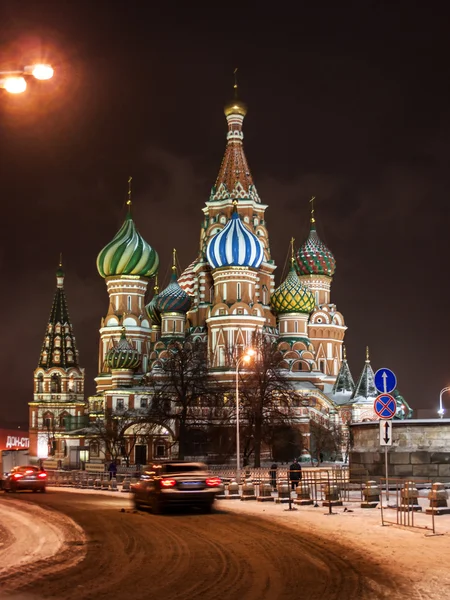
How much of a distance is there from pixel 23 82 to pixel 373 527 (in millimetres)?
12221

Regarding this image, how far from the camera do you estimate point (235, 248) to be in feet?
265

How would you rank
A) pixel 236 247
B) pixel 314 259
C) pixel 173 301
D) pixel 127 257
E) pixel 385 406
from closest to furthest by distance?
pixel 385 406
pixel 236 247
pixel 173 301
pixel 127 257
pixel 314 259

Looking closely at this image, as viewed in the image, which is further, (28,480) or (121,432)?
(121,432)

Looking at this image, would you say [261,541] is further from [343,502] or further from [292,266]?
[292,266]

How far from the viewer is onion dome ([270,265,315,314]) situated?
88.0 m

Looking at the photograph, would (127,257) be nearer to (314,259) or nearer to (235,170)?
(235,170)

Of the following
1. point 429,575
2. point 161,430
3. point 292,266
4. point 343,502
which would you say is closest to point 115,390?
point 161,430

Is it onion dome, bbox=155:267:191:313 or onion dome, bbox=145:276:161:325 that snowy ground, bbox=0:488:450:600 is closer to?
onion dome, bbox=155:267:191:313

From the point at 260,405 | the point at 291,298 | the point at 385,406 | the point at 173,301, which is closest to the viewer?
the point at 385,406

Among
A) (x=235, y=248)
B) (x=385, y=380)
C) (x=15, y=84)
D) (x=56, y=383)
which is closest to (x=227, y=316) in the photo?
(x=235, y=248)

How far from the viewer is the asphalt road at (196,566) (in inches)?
438

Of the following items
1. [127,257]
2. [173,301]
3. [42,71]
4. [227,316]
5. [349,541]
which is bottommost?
[349,541]

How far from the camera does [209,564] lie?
1341cm

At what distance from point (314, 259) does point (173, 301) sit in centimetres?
1757
